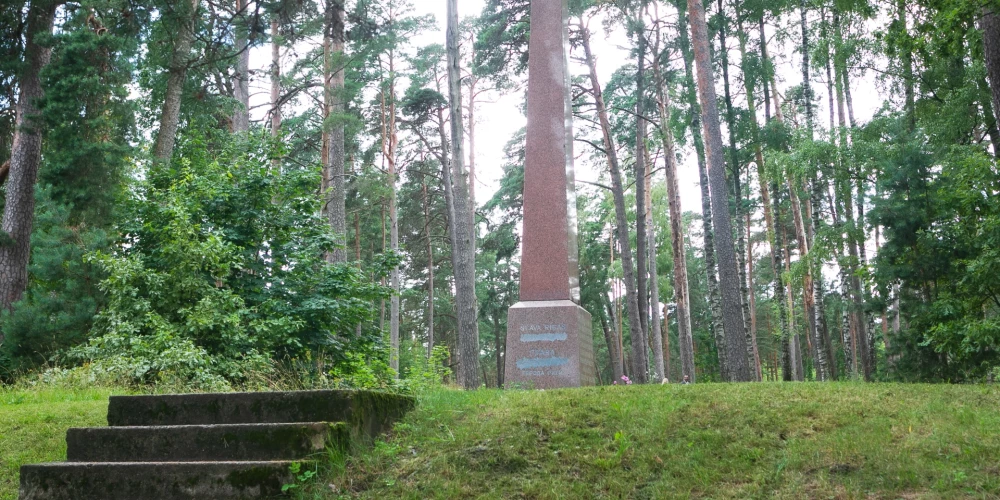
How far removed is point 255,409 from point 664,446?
282cm

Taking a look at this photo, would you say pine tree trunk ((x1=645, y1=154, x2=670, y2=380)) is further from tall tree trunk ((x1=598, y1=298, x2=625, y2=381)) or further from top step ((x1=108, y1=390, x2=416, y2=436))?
top step ((x1=108, y1=390, x2=416, y2=436))

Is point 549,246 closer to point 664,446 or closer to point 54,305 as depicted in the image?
point 664,446

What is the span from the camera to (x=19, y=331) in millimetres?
11344

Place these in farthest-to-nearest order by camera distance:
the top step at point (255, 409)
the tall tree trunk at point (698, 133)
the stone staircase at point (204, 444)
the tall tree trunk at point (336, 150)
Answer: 1. the tall tree trunk at point (336, 150)
2. the tall tree trunk at point (698, 133)
3. the top step at point (255, 409)
4. the stone staircase at point (204, 444)

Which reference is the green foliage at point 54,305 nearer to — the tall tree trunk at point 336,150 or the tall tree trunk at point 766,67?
the tall tree trunk at point 336,150

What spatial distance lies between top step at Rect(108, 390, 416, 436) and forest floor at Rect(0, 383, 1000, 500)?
0.26 m

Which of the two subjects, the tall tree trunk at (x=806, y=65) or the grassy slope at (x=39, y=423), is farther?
the tall tree trunk at (x=806, y=65)

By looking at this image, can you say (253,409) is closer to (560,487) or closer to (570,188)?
(560,487)

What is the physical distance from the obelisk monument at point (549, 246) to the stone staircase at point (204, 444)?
433 centimetres

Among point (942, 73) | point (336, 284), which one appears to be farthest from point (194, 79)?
point (942, 73)

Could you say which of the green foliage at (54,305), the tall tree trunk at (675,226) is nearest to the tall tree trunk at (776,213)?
the tall tree trunk at (675,226)

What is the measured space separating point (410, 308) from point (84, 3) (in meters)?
24.0

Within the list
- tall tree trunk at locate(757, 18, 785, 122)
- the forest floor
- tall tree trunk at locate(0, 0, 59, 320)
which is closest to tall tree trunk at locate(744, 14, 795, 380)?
tall tree trunk at locate(757, 18, 785, 122)

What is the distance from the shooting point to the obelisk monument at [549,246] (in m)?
9.61
